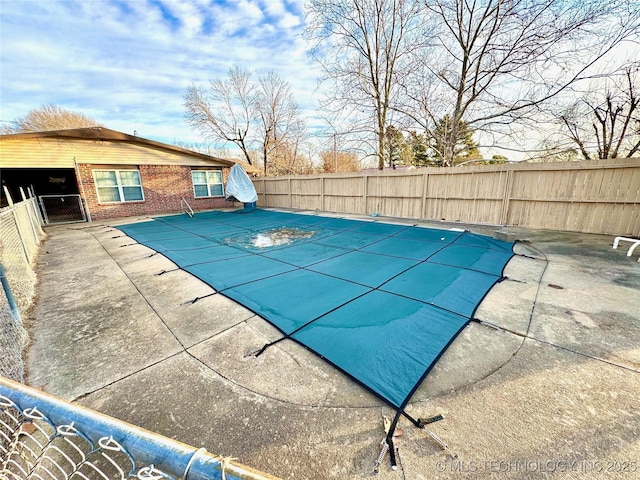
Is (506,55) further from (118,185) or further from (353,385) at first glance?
(118,185)

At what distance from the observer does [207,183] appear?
509 inches

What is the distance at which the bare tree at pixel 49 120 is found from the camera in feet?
63.9

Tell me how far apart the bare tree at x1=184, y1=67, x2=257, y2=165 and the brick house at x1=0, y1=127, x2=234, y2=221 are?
8.35 meters

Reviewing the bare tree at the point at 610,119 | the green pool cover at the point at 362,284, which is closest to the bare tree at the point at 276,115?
the green pool cover at the point at 362,284

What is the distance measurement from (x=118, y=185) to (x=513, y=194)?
13970mm

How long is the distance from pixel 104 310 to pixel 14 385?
107 inches

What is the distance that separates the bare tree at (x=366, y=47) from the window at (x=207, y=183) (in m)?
7.01

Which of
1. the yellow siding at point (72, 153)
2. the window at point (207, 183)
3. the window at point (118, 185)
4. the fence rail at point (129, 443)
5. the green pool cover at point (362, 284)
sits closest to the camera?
the fence rail at point (129, 443)

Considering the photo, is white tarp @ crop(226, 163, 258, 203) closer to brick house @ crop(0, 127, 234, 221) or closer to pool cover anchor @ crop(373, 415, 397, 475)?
brick house @ crop(0, 127, 234, 221)

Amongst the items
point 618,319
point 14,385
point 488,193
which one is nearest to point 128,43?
point 14,385

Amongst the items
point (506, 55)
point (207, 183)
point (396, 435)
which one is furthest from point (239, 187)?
point (506, 55)

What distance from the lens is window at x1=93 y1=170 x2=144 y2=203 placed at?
10.1 m

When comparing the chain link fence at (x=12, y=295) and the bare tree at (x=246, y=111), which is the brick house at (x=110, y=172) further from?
the bare tree at (x=246, y=111)

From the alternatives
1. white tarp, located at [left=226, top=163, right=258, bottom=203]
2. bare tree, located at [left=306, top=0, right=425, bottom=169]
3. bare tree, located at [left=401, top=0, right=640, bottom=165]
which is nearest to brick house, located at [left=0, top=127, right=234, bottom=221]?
white tarp, located at [left=226, top=163, right=258, bottom=203]
